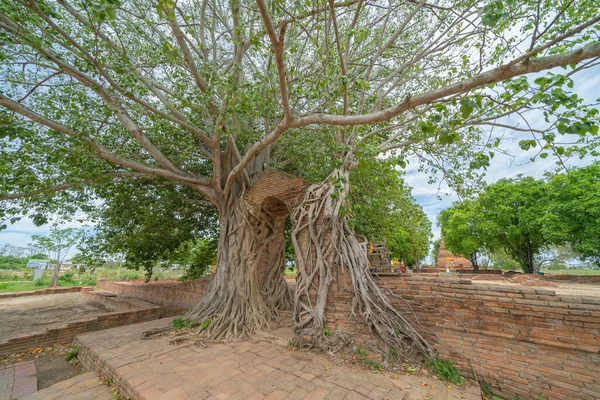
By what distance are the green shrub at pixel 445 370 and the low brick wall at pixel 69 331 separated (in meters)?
6.67

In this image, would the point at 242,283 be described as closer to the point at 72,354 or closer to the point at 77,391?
the point at 77,391

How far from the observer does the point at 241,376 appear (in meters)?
3.24

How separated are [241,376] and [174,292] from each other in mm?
6262

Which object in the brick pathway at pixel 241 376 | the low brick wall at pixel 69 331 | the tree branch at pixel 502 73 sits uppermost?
the tree branch at pixel 502 73

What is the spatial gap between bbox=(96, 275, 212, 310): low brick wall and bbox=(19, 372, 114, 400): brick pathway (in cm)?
396

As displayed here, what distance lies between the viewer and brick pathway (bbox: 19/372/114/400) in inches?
118

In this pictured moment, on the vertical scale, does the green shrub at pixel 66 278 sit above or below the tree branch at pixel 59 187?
below

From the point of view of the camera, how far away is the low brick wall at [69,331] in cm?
475

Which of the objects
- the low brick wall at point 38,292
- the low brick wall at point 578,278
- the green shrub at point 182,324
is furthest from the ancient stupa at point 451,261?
the low brick wall at point 38,292

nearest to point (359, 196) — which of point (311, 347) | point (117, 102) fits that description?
point (311, 347)

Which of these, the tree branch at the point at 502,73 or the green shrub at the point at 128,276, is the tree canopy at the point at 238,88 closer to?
the tree branch at the point at 502,73

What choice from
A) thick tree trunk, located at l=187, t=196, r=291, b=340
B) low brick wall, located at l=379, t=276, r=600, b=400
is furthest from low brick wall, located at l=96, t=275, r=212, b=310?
low brick wall, located at l=379, t=276, r=600, b=400

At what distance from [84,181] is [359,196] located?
20.0ft

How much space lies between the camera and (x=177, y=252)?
31.1ft
